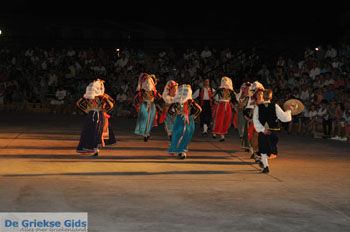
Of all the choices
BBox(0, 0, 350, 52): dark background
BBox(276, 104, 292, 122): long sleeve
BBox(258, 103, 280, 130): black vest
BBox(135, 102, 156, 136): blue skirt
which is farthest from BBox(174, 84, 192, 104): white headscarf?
BBox(0, 0, 350, 52): dark background

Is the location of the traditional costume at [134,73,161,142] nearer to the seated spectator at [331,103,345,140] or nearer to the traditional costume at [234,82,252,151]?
the traditional costume at [234,82,252,151]

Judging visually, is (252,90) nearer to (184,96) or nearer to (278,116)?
(184,96)

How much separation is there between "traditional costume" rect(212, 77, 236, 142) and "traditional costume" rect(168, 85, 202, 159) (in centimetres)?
355

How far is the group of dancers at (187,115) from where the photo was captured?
10727 millimetres

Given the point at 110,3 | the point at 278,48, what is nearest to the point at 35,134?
the point at 278,48

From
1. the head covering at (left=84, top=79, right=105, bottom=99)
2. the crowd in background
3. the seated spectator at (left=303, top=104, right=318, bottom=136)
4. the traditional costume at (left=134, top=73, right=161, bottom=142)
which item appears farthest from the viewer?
the crowd in background

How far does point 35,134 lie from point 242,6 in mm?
15341

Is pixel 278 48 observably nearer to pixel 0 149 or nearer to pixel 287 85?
pixel 287 85

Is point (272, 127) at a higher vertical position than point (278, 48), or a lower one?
lower

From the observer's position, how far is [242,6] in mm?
29094

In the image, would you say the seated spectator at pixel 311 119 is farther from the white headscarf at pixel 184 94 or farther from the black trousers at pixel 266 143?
the black trousers at pixel 266 143

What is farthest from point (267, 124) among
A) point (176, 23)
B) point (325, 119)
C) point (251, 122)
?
point (176, 23)

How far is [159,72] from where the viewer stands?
27.5 metres

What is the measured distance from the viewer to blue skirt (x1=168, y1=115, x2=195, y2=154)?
41.2 ft
